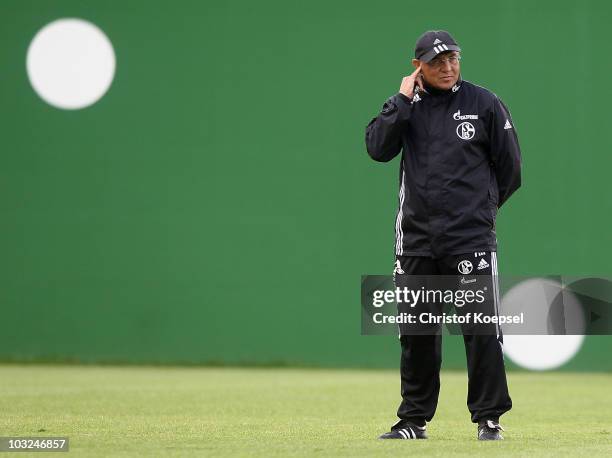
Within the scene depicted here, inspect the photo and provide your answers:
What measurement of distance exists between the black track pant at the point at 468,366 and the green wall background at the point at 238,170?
16.8 feet

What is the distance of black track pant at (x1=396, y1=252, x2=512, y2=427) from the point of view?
4.25 meters

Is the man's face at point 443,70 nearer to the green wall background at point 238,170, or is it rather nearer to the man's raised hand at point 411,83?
the man's raised hand at point 411,83

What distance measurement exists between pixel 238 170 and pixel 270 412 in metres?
4.25

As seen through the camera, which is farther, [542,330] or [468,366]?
[542,330]

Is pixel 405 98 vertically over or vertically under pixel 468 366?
over

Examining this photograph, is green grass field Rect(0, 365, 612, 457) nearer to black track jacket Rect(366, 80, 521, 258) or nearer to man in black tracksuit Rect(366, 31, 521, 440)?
man in black tracksuit Rect(366, 31, 521, 440)

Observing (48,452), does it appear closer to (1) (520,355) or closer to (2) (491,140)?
(2) (491,140)

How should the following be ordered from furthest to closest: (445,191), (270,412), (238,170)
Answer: (238,170), (270,412), (445,191)

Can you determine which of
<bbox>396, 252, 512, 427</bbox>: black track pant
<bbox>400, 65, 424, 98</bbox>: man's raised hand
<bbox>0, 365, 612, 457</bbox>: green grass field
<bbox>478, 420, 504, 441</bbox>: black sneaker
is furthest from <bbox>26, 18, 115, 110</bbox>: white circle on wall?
<bbox>478, 420, 504, 441</bbox>: black sneaker

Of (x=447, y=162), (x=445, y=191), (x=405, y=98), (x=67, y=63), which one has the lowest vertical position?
(x=445, y=191)

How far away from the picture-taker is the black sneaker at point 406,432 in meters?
4.33

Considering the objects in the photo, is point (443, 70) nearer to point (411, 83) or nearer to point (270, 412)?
point (411, 83)

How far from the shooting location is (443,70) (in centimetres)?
428

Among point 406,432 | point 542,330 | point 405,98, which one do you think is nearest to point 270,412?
point 406,432
